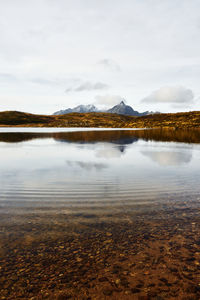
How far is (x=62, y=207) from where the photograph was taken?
12.2 m

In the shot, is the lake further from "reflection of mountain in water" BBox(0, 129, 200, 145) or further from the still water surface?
"reflection of mountain in water" BBox(0, 129, 200, 145)

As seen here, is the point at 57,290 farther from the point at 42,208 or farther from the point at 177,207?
the point at 177,207

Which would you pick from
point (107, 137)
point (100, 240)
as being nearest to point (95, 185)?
point (100, 240)

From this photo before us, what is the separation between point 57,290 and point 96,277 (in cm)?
122

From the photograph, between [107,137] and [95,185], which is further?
[107,137]

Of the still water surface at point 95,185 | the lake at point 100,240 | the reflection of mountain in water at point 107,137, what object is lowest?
the lake at point 100,240

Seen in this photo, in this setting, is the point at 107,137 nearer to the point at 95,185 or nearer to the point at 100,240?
the point at 95,185

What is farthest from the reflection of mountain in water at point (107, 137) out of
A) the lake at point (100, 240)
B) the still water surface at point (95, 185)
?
the lake at point (100, 240)

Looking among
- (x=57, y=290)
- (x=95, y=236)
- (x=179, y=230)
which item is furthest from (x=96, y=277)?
(x=179, y=230)

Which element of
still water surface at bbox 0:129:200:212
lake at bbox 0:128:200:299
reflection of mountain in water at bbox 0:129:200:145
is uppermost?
reflection of mountain in water at bbox 0:129:200:145

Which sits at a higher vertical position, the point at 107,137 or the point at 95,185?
the point at 107,137

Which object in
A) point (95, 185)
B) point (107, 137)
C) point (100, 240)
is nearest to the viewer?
point (100, 240)

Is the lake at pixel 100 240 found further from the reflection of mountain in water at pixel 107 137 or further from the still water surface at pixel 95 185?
the reflection of mountain in water at pixel 107 137

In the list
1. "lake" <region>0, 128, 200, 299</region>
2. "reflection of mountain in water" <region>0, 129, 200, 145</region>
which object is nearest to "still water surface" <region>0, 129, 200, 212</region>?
"lake" <region>0, 128, 200, 299</region>
